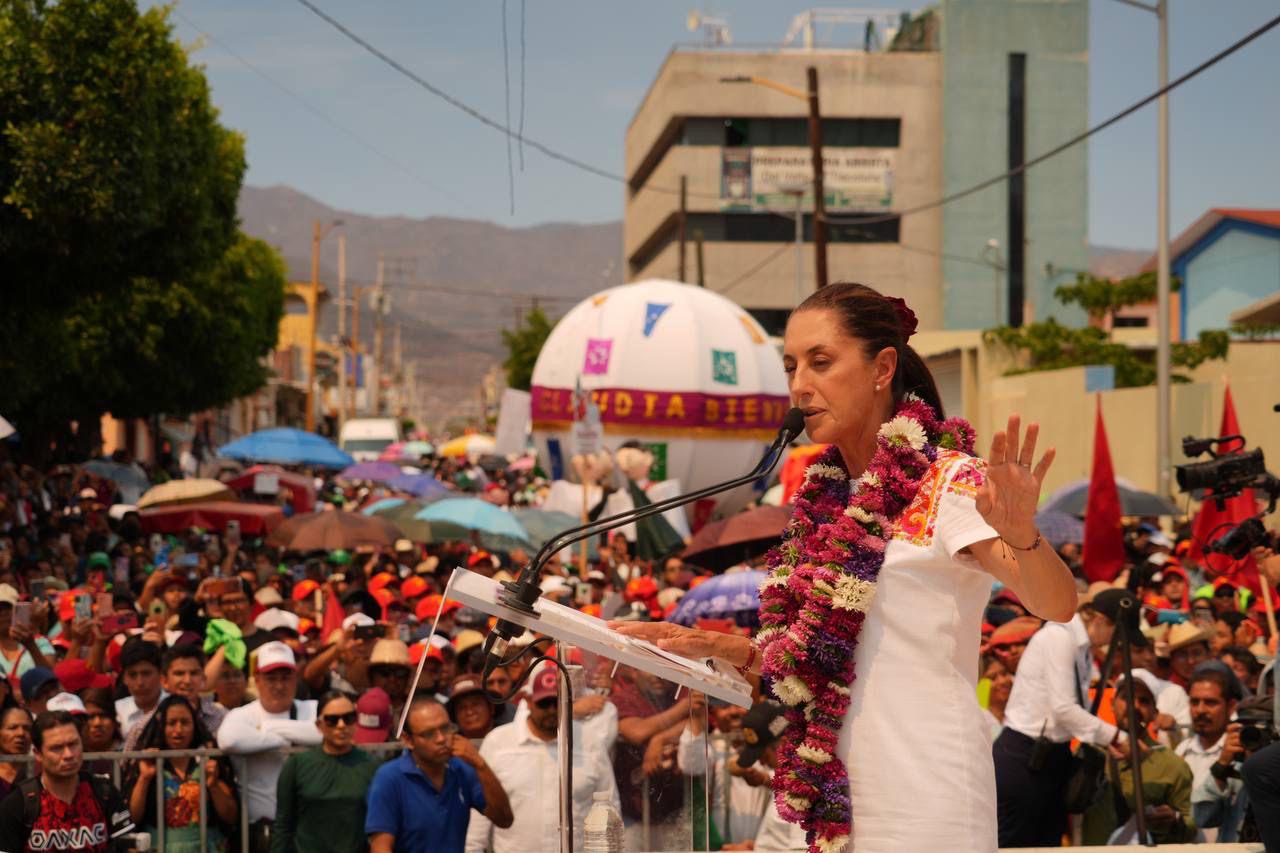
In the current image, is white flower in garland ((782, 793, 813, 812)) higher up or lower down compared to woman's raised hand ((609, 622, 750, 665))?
lower down

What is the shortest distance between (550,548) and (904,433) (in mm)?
807

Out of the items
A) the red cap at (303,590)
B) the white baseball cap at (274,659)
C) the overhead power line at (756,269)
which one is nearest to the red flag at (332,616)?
the red cap at (303,590)

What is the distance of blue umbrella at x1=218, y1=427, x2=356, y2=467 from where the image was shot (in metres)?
25.7

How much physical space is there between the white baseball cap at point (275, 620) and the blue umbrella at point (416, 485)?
49.5 feet

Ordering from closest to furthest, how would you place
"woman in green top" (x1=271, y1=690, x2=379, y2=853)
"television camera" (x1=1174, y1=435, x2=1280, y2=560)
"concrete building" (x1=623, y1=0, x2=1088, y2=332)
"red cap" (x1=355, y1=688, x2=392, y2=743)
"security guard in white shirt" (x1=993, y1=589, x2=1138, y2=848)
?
"television camera" (x1=1174, y1=435, x2=1280, y2=560), "woman in green top" (x1=271, y1=690, x2=379, y2=853), "security guard in white shirt" (x1=993, y1=589, x2=1138, y2=848), "red cap" (x1=355, y1=688, x2=392, y2=743), "concrete building" (x1=623, y1=0, x2=1088, y2=332)

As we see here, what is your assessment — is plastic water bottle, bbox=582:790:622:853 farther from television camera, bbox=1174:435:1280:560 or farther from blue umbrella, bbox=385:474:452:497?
blue umbrella, bbox=385:474:452:497

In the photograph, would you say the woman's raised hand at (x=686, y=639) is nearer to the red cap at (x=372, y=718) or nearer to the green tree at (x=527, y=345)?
the red cap at (x=372, y=718)

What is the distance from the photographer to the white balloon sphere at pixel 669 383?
26016 millimetres

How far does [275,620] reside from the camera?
11.4 m

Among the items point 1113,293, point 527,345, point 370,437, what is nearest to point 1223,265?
point 1113,293

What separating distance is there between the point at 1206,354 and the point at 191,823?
2656 cm

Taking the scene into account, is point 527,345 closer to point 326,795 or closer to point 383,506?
point 383,506

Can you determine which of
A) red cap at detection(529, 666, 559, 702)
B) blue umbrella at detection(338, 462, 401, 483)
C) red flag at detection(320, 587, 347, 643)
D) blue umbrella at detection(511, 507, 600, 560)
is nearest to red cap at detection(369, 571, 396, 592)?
red flag at detection(320, 587, 347, 643)

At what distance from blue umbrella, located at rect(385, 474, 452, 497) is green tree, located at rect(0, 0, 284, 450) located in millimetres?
4493
